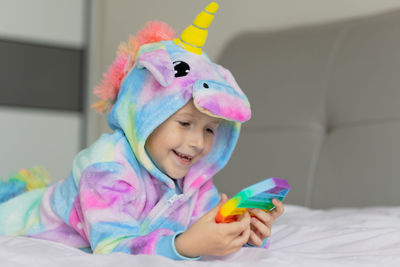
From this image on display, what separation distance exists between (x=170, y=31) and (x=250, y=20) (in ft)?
3.79

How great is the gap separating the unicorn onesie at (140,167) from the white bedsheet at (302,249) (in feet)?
0.30

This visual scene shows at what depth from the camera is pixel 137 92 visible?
3.66 ft

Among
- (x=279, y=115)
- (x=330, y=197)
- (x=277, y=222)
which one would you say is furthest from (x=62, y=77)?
(x=277, y=222)

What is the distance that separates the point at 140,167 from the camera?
1.12 metres

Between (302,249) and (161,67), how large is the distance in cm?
40

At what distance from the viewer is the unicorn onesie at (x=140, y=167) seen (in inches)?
39.4

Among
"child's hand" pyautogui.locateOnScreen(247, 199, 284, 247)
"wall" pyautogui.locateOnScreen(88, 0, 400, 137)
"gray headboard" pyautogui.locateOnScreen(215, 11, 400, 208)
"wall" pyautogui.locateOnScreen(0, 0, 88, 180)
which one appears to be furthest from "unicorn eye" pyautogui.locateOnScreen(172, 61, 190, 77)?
"wall" pyautogui.locateOnScreen(0, 0, 88, 180)

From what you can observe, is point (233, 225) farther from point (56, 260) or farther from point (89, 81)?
point (89, 81)

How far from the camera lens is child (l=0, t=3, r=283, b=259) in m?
0.96

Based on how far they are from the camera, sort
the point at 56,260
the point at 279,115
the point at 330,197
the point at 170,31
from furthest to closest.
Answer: the point at 279,115, the point at 330,197, the point at 170,31, the point at 56,260

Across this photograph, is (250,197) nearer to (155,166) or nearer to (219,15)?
(155,166)

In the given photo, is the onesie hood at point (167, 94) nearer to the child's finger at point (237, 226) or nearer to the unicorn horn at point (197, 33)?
the unicorn horn at point (197, 33)

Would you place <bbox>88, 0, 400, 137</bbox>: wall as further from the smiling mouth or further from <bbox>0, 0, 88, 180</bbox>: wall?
the smiling mouth

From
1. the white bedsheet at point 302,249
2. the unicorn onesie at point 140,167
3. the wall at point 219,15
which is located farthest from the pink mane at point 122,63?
the wall at point 219,15
